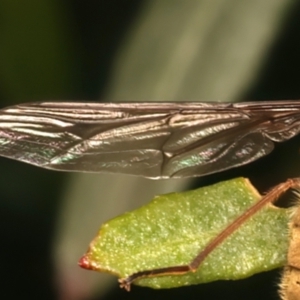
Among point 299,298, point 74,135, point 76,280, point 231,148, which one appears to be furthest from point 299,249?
point 76,280

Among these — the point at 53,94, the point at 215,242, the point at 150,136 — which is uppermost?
the point at 53,94

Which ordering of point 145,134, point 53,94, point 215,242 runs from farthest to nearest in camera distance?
point 53,94 → point 145,134 → point 215,242

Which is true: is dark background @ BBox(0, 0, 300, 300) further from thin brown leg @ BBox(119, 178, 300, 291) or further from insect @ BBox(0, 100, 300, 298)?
thin brown leg @ BBox(119, 178, 300, 291)

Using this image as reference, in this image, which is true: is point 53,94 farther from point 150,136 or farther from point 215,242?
point 215,242

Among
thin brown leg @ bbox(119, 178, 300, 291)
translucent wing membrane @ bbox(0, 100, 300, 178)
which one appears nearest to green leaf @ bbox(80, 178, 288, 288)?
thin brown leg @ bbox(119, 178, 300, 291)

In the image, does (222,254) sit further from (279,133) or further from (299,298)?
(279,133)

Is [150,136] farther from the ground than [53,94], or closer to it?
closer to it

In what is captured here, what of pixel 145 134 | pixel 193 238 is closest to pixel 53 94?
pixel 145 134

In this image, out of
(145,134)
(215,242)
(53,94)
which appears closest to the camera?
(215,242)
